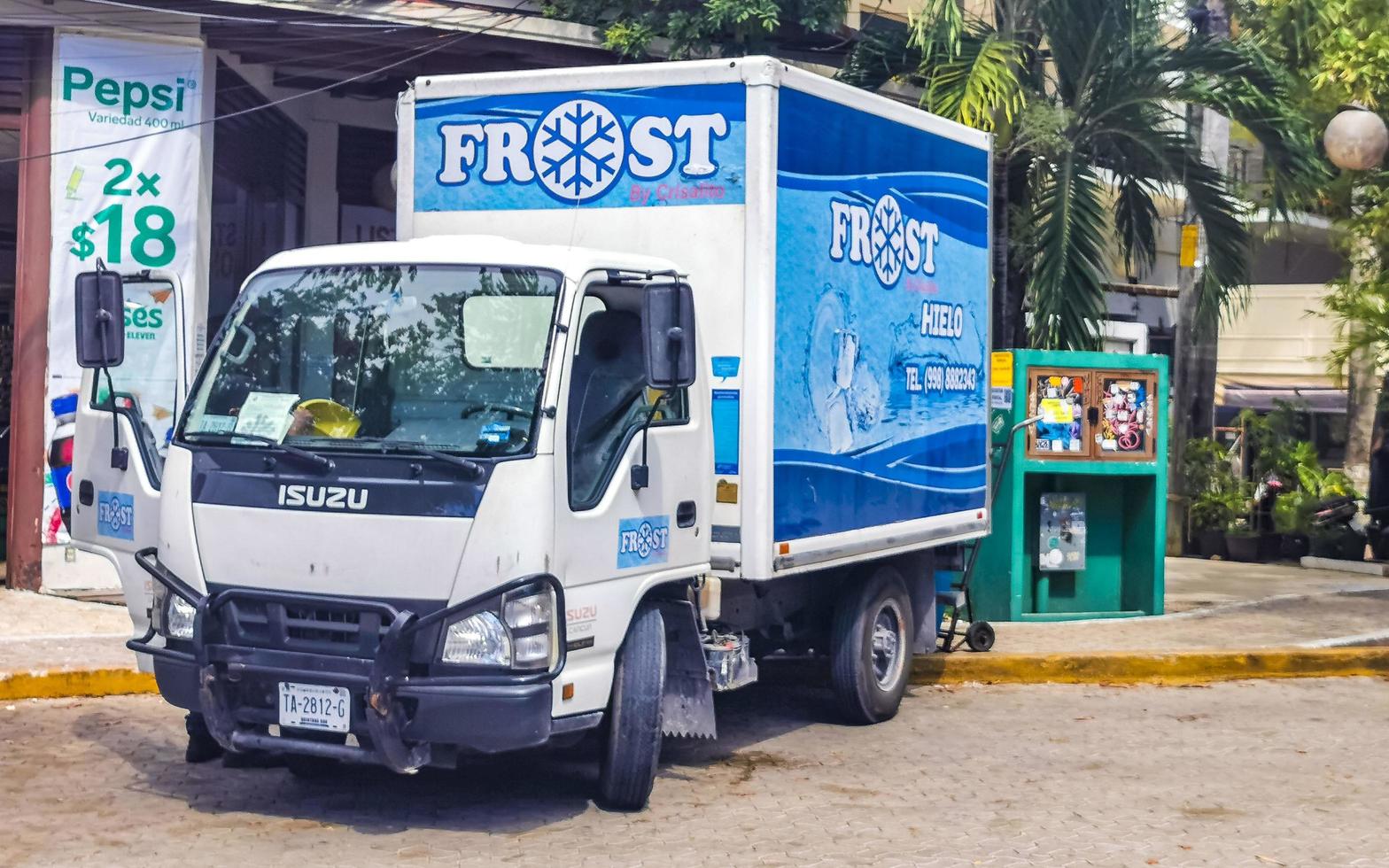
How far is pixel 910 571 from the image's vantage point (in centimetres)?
973

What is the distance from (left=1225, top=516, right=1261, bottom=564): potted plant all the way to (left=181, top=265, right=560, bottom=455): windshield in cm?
1271

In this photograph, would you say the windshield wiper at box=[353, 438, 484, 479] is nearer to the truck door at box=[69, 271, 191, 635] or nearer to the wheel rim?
the truck door at box=[69, 271, 191, 635]

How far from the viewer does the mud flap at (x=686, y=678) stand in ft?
23.9

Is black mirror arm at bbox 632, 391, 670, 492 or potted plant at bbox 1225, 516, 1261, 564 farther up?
black mirror arm at bbox 632, 391, 670, 492

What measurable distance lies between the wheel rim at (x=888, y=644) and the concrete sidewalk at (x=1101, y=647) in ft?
3.77

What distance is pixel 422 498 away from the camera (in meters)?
6.13

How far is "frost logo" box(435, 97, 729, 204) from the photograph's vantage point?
757cm

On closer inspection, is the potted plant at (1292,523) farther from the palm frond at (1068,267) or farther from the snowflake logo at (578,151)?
the snowflake logo at (578,151)

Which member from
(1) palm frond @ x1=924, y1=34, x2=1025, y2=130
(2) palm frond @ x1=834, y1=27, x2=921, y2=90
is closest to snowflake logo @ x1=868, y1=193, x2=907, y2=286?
(1) palm frond @ x1=924, y1=34, x2=1025, y2=130

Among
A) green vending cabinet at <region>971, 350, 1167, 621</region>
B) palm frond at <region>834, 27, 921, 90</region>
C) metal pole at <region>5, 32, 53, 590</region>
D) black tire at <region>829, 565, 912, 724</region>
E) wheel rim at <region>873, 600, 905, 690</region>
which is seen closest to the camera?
black tire at <region>829, 565, 912, 724</region>

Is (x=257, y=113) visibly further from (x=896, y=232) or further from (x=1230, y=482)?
(x=1230, y=482)

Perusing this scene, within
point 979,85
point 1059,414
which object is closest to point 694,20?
point 979,85

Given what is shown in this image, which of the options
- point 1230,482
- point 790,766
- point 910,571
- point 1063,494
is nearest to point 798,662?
point 910,571

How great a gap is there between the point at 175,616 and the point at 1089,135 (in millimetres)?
10415
